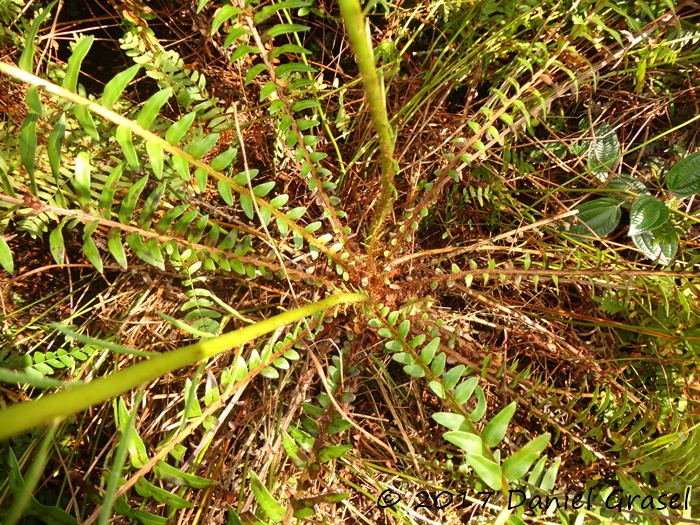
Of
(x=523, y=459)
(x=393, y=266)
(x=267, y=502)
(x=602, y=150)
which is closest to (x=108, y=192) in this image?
(x=267, y=502)

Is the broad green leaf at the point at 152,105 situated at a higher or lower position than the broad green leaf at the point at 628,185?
higher

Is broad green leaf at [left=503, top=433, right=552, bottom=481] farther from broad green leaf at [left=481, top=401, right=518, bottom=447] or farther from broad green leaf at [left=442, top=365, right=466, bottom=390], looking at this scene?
broad green leaf at [left=442, top=365, right=466, bottom=390]

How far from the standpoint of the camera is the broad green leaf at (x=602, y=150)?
154cm

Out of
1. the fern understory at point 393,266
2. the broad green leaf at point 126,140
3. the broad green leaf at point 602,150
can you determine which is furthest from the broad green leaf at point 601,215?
the broad green leaf at point 126,140

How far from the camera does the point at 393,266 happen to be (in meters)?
1.42

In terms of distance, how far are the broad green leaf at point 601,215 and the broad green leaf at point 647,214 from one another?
70 millimetres

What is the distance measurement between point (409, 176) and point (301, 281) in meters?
0.49

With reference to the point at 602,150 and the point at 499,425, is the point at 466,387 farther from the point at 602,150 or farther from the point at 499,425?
the point at 602,150

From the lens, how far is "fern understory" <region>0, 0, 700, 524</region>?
1.21m

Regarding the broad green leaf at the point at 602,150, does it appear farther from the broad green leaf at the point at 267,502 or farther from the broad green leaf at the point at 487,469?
the broad green leaf at the point at 267,502

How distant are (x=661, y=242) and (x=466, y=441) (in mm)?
1088

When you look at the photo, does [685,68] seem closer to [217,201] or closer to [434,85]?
[434,85]

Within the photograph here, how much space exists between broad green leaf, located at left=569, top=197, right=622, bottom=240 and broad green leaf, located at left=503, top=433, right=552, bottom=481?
0.92m

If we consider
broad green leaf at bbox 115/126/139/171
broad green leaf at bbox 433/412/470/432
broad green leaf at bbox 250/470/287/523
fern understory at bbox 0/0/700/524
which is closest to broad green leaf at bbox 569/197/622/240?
fern understory at bbox 0/0/700/524
